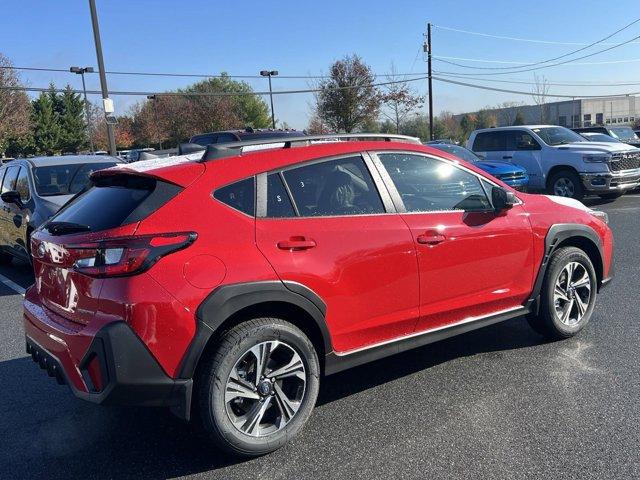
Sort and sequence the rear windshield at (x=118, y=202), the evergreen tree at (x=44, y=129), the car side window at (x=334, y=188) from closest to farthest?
the rear windshield at (x=118, y=202), the car side window at (x=334, y=188), the evergreen tree at (x=44, y=129)

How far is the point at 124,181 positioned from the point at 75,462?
161 cm

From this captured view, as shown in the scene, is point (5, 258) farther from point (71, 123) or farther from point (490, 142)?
point (71, 123)

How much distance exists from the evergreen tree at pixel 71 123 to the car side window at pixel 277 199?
6177 cm

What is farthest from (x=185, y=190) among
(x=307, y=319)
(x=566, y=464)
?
(x=566, y=464)

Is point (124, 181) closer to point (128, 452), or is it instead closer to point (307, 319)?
point (307, 319)

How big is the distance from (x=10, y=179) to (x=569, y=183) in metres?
11.4

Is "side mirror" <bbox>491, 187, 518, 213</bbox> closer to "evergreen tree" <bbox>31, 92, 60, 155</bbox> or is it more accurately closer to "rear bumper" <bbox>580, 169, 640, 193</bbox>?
"rear bumper" <bbox>580, 169, 640, 193</bbox>

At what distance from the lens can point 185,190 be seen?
10.0ft

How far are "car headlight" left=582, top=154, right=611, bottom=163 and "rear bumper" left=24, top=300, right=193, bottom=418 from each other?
39.4 feet

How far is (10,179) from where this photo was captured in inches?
342

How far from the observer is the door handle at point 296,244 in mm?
3150

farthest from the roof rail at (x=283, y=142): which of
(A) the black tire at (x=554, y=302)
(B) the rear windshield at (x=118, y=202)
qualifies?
(A) the black tire at (x=554, y=302)

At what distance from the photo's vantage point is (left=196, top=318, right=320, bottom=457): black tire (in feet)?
9.64

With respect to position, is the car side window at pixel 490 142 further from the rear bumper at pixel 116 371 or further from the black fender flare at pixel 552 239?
the rear bumper at pixel 116 371
